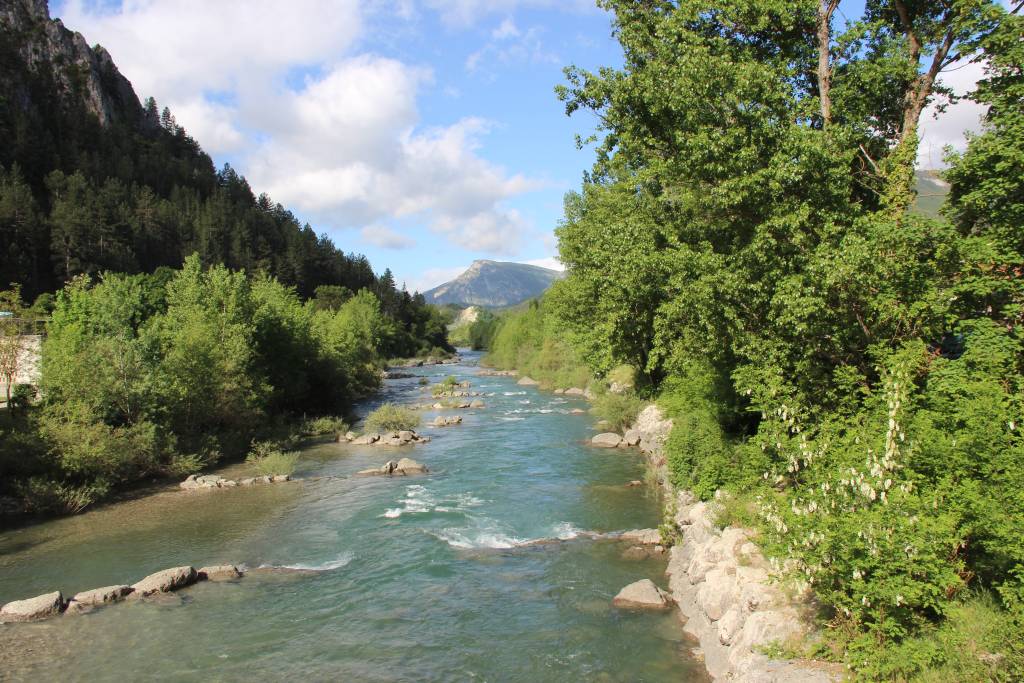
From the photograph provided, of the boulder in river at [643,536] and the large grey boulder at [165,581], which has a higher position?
the large grey boulder at [165,581]

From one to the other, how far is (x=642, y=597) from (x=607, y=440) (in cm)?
1929

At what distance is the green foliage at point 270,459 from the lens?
30344mm

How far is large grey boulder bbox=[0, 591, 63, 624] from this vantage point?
15.4 meters

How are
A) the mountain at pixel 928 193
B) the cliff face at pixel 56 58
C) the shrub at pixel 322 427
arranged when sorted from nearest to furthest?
the mountain at pixel 928 193 < the shrub at pixel 322 427 < the cliff face at pixel 56 58

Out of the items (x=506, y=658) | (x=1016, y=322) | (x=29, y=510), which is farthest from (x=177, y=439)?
(x=1016, y=322)

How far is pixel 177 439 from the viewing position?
3094 centimetres

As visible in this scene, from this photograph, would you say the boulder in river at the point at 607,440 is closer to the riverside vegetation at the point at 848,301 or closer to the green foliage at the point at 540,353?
the green foliage at the point at 540,353

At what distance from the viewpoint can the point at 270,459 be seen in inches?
1220

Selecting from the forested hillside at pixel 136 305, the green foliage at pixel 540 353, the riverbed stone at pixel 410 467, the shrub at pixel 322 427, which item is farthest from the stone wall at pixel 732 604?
the shrub at pixel 322 427

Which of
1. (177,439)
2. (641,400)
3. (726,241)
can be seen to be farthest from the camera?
(641,400)

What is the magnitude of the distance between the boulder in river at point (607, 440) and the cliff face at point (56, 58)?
503 feet

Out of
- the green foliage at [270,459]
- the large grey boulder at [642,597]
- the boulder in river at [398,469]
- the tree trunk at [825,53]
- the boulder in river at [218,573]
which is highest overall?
the tree trunk at [825,53]

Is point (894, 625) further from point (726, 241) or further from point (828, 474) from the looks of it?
point (726, 241)

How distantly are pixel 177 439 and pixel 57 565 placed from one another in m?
12.3
